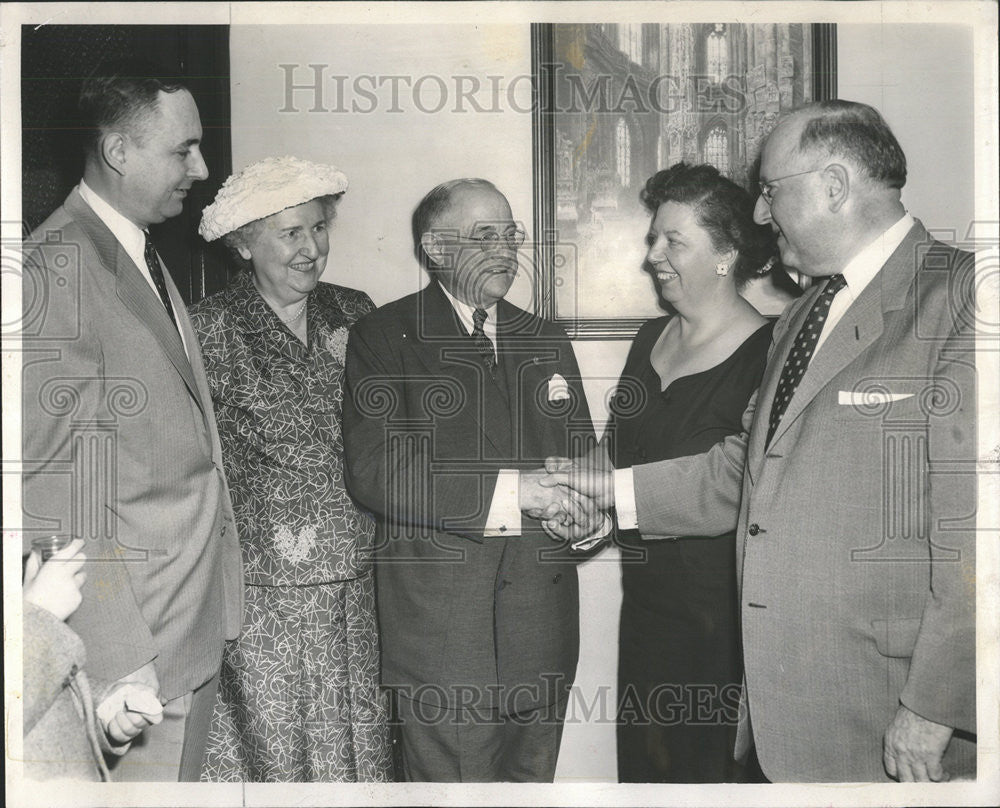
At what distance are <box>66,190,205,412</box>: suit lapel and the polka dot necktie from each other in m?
1.43

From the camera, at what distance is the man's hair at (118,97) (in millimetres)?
2436

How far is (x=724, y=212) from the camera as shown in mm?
2510

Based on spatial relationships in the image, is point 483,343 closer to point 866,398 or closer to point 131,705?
point 866,398

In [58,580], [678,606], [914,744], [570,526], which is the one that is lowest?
[914,744]

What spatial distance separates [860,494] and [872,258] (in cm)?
56

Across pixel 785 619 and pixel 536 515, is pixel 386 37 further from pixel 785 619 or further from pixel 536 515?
pixel 785 619

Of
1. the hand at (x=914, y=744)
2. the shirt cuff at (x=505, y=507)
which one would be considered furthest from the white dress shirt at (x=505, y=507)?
the hand at (x=914, y=744)

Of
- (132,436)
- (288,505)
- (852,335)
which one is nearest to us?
(852,335)

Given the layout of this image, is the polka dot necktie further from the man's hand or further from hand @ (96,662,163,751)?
hand @ (96,662,163,751)

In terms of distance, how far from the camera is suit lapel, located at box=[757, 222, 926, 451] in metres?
2.23

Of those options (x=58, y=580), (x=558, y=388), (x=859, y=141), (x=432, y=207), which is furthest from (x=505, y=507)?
(x=859, y=141)

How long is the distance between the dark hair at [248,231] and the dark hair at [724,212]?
892 mm

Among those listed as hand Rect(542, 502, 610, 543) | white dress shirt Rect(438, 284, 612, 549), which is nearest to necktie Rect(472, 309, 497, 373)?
white dress shirt Rect(438, 284, 612, 549)

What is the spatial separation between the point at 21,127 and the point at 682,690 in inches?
89.6
